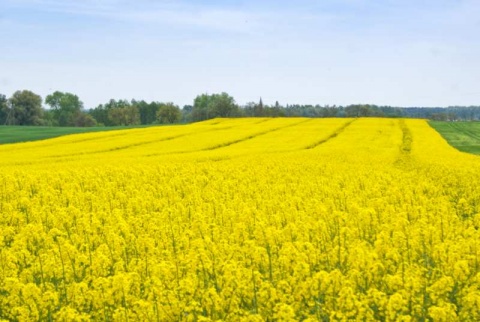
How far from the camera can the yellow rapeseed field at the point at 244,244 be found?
8312 mm

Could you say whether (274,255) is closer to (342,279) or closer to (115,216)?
(342,279)

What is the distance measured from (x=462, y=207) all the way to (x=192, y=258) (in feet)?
33.7

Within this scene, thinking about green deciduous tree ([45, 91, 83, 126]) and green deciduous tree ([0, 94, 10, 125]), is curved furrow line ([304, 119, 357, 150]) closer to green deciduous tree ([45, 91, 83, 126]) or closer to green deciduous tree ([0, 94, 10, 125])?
green deciduous tree ([0, 94, 10, 125])

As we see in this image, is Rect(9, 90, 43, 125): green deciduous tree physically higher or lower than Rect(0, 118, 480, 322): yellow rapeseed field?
higher

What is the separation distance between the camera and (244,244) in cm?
1216

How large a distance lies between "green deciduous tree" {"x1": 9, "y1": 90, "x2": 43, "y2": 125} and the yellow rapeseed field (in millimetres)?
108983

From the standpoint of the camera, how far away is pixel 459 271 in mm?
9141

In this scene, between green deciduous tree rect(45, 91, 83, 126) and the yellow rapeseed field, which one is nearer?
the yellow rapeseed field

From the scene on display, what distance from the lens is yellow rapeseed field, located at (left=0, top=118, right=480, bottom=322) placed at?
27.3 feet

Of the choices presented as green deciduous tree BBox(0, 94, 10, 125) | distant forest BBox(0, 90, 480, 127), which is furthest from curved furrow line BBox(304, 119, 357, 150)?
green deciduous tree BBox(0, 94, 10, 125)

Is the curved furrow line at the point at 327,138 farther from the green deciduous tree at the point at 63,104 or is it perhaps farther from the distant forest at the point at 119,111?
the green deciduous tree at the point at 63,104

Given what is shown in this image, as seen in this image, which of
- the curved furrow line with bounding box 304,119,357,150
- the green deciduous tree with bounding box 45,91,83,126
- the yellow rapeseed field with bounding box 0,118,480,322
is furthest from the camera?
the green deciduous tree with bounding box 45,91,83,126

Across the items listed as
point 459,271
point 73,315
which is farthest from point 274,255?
point 73,315

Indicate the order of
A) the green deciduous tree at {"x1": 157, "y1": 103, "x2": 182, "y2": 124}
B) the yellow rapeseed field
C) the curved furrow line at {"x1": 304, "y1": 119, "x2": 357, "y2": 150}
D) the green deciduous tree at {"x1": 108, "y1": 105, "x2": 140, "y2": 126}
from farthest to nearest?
the green deciduous tree at {"x1": 108, "y1": 105, "x2": 140, "y2": 126} < the green deciduous tree at {"x1": 157, "y1": 103, "x2": 182, "y2": 124} < the curved furrow line at {"x1": 304, "y1": 119, "x2": 357, "y2": 150} < the yellow rapeseed field
